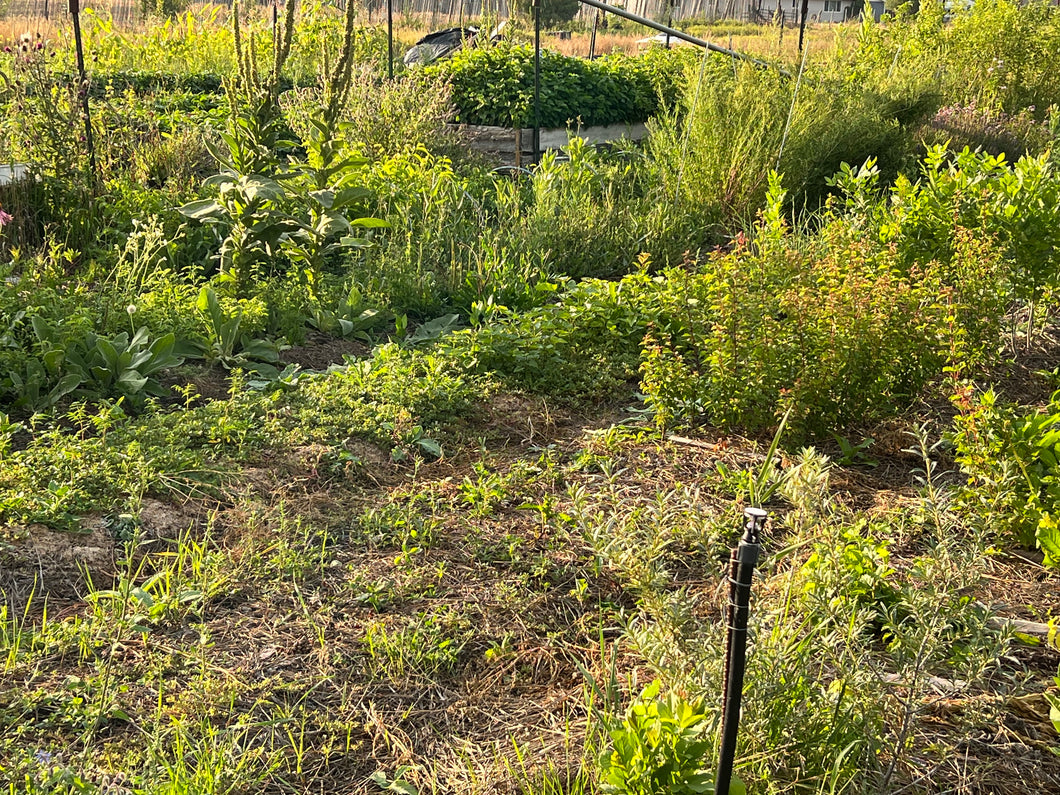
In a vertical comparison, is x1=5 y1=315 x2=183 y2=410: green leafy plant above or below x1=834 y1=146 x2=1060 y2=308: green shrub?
below

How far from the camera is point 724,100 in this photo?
6.96 m

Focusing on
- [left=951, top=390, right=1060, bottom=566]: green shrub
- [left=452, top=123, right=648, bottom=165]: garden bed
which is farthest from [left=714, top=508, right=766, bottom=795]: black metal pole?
[left=452, top=123, right=648, bottom=165]: garden bed

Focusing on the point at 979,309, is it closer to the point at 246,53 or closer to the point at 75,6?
the point at 246,53

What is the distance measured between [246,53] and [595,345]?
88.3 inches

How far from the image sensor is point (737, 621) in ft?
5.02

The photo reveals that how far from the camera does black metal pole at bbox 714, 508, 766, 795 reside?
58.6 inches

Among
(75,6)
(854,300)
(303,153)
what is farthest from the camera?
(303,153)

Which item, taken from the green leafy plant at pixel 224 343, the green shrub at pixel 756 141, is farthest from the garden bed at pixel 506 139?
the green leafy plant at pixel 224 343

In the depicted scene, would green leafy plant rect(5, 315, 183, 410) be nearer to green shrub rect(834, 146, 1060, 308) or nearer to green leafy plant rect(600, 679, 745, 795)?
green leafy plant rect(600, 679, 745, 795)

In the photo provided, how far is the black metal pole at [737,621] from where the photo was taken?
4.89 ft

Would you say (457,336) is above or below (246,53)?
below

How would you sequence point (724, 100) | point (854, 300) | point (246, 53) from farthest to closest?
point (724, 100)
point (246, 53)
point (854, 300)

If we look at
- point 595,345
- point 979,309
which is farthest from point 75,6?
point 979,309

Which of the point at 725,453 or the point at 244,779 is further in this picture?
the point at 725,453
